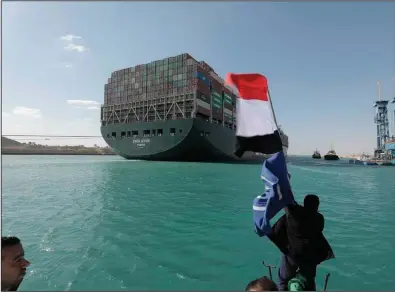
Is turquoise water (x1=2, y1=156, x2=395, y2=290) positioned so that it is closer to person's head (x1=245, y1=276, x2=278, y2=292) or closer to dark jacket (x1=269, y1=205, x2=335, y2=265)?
dark jacket (x1=269, y1=205, x2=335, y2=265)

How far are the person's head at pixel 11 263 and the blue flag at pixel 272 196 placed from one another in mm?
2839

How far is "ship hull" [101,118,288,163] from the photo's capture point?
34219mm

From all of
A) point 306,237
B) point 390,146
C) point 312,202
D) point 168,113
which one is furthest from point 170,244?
point 390,146

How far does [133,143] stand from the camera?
38.8m

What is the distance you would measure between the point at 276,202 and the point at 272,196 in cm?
11

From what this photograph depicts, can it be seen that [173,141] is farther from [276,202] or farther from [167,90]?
[276,202]

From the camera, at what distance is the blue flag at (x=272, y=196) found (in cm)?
327

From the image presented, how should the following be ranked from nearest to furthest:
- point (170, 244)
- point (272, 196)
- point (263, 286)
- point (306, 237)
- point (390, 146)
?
point (263, 286)
point (306, 237)
point (272, 196)
point (170, 244)
point (390, 146)

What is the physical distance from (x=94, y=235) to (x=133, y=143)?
1311 inches

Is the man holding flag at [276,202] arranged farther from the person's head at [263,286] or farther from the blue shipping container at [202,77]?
the blue shipping container at [202,77]

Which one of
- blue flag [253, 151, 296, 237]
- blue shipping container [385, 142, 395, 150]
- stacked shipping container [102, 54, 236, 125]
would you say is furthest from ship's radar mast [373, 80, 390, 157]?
blue flag [253, 151, 296, 237]

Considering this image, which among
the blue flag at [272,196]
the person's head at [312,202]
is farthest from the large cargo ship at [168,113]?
→ the person's head at [312,202]

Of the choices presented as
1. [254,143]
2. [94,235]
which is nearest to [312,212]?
[254,143]

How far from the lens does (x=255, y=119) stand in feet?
13.4
